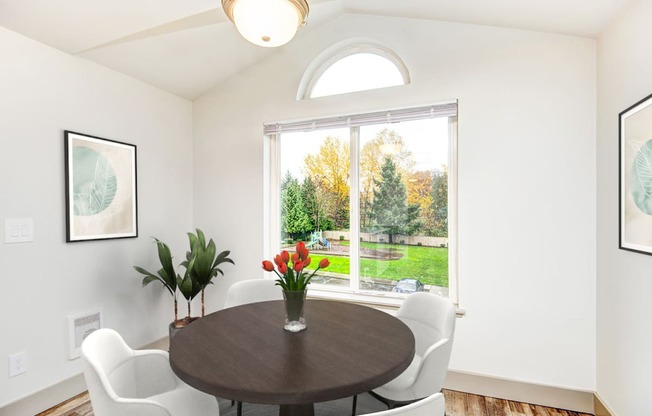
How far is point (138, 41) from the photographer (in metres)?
2.45

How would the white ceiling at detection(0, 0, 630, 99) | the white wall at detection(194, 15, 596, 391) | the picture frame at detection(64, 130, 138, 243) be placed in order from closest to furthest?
1. the white ceiling at detection(0, 0, 630, 99)
2. the white wall at detection(194, 15, 596, 391)
3. the picture frame at detection(64, 130, 138, 243)

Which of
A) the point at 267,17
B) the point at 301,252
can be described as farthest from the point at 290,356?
the point at 267,17

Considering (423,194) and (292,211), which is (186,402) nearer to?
(292,211)

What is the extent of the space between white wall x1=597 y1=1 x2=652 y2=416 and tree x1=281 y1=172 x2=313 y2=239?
7.01ft

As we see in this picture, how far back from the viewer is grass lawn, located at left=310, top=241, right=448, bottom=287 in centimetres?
268

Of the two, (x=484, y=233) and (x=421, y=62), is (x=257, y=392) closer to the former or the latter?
(x=484, y=233)

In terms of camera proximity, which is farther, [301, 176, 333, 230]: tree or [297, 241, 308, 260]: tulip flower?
[301, 176, 333, 230]: tree

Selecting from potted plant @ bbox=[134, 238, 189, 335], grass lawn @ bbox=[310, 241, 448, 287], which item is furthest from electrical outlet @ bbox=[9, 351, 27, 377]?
grass lawn @ bbox=[310, 241, 448, 287]

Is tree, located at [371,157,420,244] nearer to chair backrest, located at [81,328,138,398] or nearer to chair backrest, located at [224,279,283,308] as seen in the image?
chair backrest, located at [224,279,283,308]

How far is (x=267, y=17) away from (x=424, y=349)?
1.87 meters

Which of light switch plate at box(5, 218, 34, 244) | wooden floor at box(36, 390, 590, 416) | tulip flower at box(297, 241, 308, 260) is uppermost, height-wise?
light switch plate at box(5, 218, 34, 244)

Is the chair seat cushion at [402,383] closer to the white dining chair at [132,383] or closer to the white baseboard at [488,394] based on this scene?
the white dining chair at [132,383]

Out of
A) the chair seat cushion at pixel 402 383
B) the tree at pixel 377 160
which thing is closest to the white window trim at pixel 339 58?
the tree at pixel 377 160

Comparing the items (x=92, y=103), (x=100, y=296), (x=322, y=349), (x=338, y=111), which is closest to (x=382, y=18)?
(x=338, y=111)
